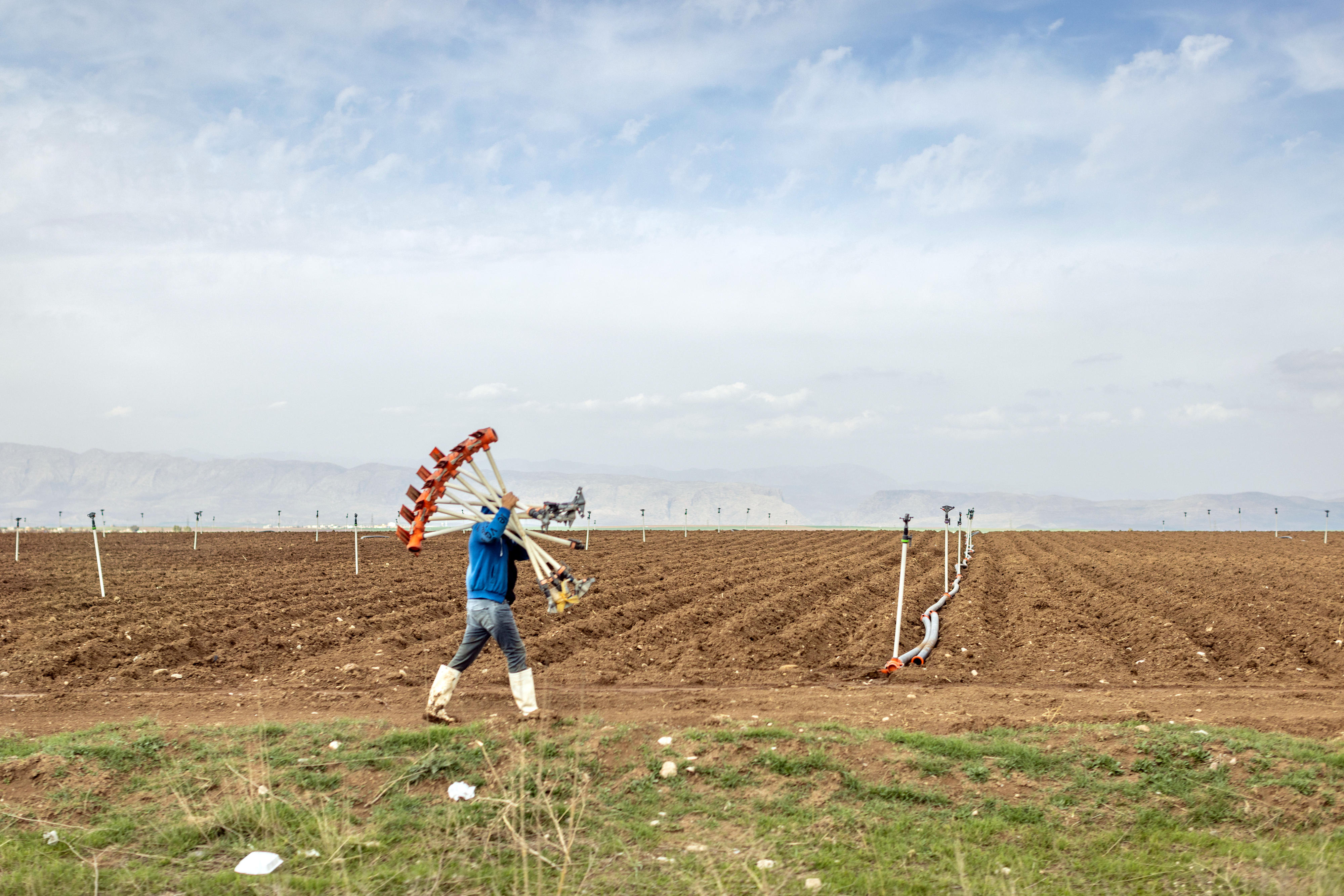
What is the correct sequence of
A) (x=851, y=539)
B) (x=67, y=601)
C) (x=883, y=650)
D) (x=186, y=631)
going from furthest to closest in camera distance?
(x=851, y=539)
(x=67, y=601)
(x=186, y=631)
(x=883, y=650)

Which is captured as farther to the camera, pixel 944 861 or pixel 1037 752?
pixel 1037 752

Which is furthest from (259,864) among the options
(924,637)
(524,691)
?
(924,637)

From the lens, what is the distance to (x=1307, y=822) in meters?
6.20

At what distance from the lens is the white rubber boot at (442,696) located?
8367 mm

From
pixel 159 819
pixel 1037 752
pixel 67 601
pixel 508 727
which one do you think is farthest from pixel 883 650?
pixel 67 601

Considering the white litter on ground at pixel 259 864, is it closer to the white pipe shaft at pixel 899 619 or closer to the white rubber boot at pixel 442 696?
the white rubber boot at pixel 442 696

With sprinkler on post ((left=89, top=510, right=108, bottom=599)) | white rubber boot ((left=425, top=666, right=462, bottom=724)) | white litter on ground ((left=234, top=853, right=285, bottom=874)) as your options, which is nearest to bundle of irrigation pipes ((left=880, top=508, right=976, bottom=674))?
white rubber boot ((left=425, top=666, right=462, bottom=724))

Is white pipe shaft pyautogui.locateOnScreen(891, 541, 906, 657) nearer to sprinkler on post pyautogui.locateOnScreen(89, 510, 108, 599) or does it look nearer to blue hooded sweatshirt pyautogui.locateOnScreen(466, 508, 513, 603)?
blue hooded sweatshirt pyautogui.locateOnScreen(466, 508, 513, 603)

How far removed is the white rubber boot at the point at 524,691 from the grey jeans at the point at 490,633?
59 millimetres

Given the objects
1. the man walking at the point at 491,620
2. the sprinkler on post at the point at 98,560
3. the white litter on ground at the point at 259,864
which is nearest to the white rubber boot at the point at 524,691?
the man walking at the point at 491,620

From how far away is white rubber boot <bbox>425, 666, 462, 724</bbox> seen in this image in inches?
329

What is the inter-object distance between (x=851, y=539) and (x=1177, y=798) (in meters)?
47.1

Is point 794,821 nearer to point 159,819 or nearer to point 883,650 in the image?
point 159,819

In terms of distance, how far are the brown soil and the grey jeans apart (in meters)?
0.85
